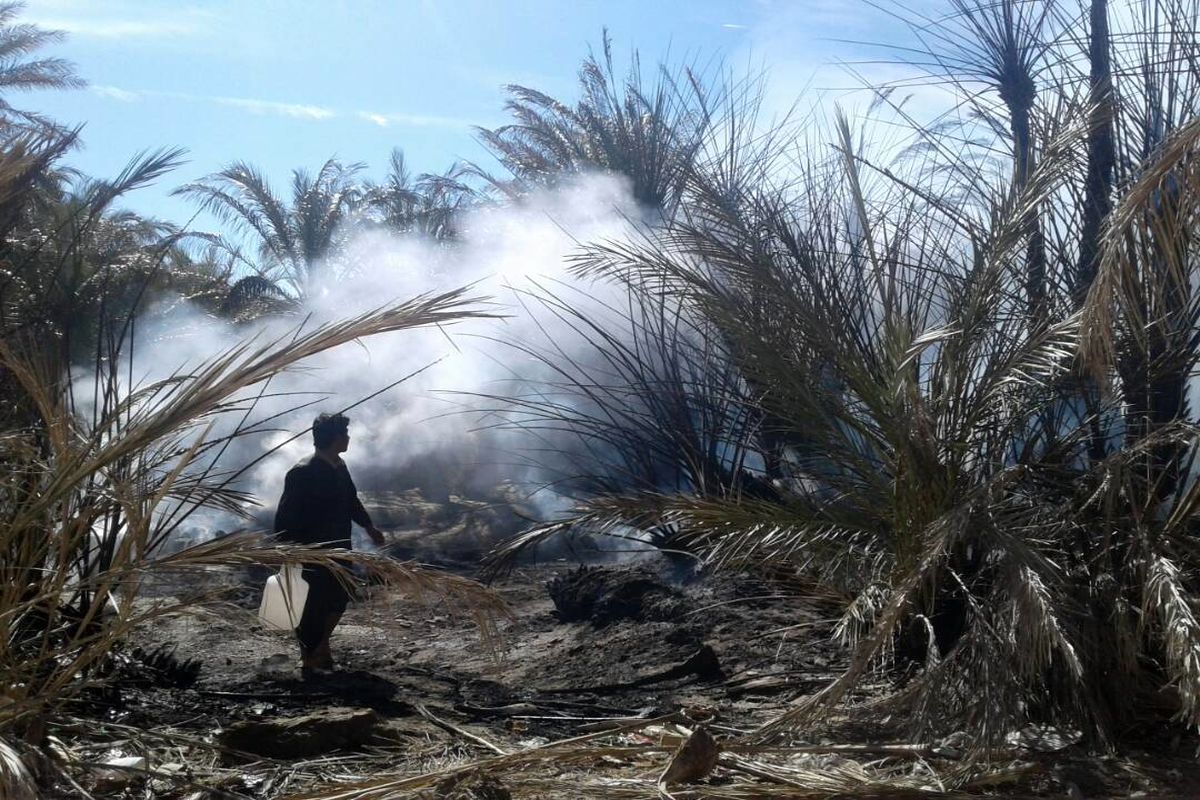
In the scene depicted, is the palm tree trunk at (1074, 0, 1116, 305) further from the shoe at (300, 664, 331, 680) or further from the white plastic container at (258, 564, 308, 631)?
the shoe at (300, 664, 331, 680)

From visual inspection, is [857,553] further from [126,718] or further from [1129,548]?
[126,718]

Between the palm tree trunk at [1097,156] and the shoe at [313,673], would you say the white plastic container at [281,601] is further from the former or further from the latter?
the palm tree trunk at [1097,156]

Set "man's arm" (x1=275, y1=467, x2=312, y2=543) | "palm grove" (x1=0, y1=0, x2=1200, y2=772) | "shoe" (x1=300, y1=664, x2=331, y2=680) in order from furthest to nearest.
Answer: "man's arm" (x1=275, y1=467, x2=312, y2=543) < "shoe" (x1=300, y1=664, x2=331, y2=680) < "palm grove" (x1=0, y1=0, x2=1200, y2=772)

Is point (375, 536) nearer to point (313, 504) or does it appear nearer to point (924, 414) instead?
point (313, 504)

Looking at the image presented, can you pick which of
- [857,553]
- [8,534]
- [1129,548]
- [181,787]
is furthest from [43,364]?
[1129,548]

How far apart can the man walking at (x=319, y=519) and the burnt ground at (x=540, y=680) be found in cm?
20

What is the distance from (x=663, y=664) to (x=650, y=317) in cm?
240

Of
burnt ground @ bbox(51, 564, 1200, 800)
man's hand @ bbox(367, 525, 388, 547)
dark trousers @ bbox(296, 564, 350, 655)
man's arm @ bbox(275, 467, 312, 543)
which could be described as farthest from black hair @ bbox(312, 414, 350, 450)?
burnt ground @ bbox(51, 564, 1200, 800)

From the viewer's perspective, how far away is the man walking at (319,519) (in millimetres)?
6262

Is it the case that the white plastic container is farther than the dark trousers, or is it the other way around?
the dark trousers

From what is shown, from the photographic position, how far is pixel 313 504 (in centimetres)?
633

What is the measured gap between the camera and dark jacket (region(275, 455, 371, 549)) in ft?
20.6

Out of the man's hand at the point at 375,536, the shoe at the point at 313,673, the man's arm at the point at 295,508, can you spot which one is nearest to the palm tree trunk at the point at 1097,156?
the man's hand at the point at 375,536

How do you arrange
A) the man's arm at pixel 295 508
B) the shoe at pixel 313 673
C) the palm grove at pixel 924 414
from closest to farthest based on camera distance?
the palm grove at pixel 924 414
the shoe at pixel 313 673
the man's arm at pixel 295 508
